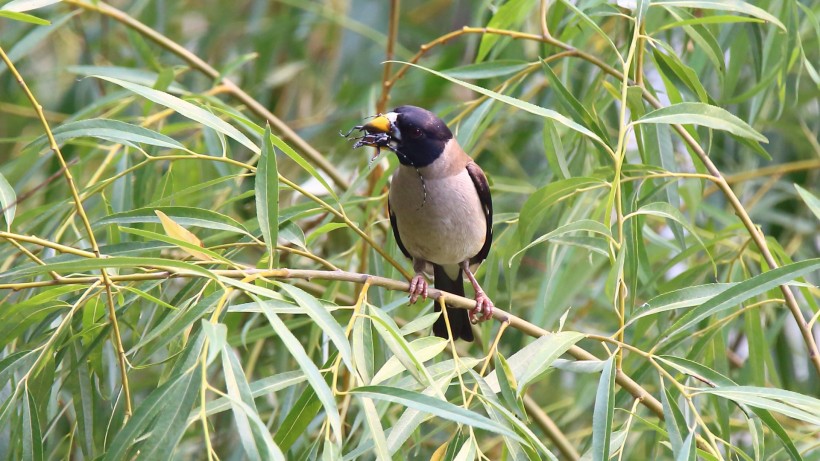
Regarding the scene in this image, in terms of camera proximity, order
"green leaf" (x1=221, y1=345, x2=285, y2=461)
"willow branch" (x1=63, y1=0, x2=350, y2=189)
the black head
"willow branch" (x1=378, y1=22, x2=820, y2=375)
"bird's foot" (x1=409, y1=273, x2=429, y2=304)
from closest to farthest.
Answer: "green leaf" (x1=221, y1=345, x2=285, y2=461) → "willow branch" (x1=378, y1=22, x2=820, y2=375) → "bird's foot" (x1=409, y1=273, x2=429, y2=304) → the black head → "willow branch" (x1=63, y1=0, x2=350, y2=189)

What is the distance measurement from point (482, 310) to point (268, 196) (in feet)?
2.78

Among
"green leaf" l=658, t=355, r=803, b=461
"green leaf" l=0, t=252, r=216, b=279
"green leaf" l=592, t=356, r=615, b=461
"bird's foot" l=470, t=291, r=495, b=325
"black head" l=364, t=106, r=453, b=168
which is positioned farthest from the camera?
"black head" l=364, t=106, r=453, b=168

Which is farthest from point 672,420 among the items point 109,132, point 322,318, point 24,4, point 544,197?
point 24,4

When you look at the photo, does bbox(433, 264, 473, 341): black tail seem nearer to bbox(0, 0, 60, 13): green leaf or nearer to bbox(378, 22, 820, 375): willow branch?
bbox(378, 22, 820, 375): willow branch

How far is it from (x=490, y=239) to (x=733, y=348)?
5.33 feet

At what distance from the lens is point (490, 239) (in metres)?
3.15

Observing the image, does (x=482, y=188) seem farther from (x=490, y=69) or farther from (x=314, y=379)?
(x=314, y=379)

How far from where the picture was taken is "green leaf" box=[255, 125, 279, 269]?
1791mm

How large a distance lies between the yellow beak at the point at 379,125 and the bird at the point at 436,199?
2 cm

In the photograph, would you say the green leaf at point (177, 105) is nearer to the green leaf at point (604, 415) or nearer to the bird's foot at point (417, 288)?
the bird's foot at point (417, 288)

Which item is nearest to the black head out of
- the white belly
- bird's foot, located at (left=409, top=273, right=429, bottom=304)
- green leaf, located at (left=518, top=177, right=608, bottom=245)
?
the white belly

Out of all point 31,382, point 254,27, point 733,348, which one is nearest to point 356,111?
point 254,27

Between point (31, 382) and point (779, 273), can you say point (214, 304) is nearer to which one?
point (31, 382)

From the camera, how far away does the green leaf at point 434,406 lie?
154 centimetres
